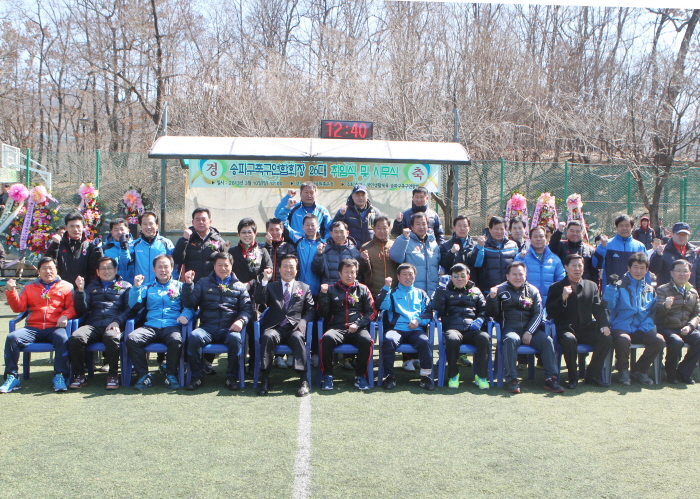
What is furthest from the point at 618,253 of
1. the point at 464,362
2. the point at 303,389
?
the point at 303,389

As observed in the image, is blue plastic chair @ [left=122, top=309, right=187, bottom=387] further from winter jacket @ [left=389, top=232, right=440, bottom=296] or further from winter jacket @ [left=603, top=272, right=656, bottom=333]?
winter jacket @ [left=603, top=272, right=656, bottom=333]

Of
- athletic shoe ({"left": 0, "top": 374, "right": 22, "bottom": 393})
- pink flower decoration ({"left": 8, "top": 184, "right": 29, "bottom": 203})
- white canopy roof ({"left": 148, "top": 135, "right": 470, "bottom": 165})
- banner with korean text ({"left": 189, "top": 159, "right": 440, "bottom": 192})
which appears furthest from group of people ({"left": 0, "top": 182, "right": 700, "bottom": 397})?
pink flower decoration ({"left": 8, "top": 184, "right": 29, "bottom": 203})

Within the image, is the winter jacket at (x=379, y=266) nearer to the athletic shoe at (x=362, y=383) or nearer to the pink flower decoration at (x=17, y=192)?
the athletic shoe at (x=362, y=383)

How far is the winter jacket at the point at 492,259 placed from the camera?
6500mm

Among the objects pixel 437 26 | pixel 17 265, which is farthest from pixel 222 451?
pixel 437 26

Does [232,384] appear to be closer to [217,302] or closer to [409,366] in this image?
[217,302]

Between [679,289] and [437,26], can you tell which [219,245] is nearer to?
[679,289]

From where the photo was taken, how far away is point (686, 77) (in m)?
16.3

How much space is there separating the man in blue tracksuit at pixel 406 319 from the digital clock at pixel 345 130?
5.74m

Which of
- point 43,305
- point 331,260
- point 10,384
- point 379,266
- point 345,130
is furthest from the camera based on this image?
point 345,130

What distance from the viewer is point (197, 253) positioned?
6.48m

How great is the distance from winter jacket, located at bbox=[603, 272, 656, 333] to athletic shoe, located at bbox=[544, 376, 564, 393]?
101 cm

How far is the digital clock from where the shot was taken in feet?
37.2

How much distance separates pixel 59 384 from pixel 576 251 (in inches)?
221
